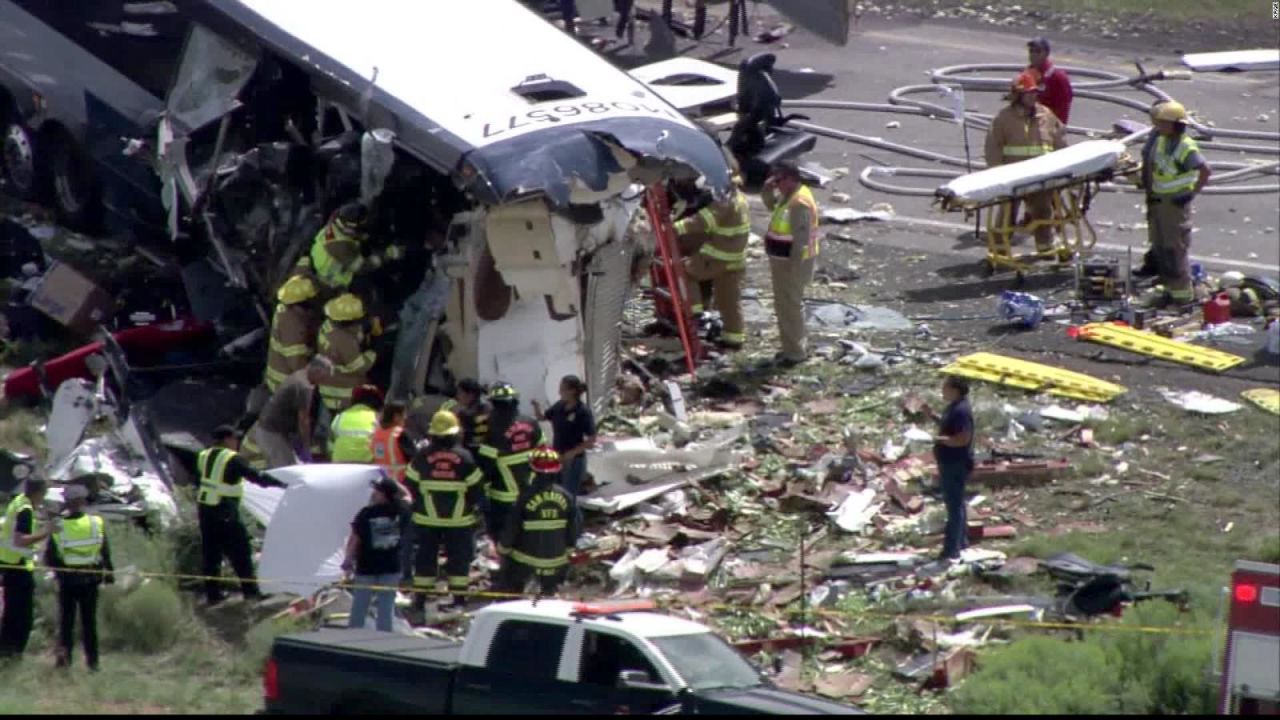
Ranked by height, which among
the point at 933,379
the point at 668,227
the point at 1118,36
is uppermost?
the point at 1118,36

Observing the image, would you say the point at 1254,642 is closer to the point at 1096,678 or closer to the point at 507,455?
the point at 1096,678

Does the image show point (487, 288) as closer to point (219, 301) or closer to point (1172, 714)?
point (219, 301)

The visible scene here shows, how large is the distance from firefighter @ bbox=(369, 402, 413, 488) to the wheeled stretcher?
6632mm

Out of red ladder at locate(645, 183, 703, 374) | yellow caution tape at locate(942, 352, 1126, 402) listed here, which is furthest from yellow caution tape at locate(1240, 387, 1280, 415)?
red ladder at locate(645, 183, 703, 374)

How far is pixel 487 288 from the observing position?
15461mm

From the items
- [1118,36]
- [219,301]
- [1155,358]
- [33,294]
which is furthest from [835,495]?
[1118,36]

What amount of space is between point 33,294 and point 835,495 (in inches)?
257

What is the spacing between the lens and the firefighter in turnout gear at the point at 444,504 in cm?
1337

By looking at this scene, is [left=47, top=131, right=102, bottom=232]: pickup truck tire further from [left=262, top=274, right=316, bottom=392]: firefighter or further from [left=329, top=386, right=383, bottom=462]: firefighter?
[left=329, top=386, right=383, bottom=462]: firefighter

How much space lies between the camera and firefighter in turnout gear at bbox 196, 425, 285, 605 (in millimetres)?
13695

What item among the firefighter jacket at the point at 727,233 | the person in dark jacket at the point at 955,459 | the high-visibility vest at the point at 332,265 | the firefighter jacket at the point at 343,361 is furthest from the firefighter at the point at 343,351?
the person in dark jacket at the point at 955,459

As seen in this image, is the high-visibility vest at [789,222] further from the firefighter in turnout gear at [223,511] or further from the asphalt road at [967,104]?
the firefighter in turnout gear at [223,511]

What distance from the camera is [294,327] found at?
15594 mm

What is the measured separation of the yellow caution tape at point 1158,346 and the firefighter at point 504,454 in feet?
18.2
